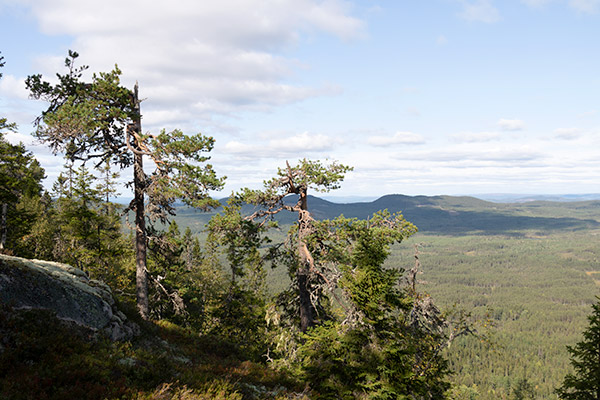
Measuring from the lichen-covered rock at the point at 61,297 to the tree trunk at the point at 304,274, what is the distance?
6914 mm

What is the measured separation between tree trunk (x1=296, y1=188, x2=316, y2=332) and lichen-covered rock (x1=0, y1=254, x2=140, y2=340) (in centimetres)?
691

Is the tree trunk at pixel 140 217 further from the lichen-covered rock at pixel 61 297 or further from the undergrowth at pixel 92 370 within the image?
the undergrowth at pixel 92 370

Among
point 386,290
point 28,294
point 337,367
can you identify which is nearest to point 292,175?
point 386,290

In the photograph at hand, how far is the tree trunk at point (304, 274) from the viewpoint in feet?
47.7

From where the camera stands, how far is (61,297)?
9891mm

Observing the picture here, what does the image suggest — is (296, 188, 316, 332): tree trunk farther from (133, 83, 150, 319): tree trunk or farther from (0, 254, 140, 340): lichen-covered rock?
(133, 83, 150, 319): tree trunk

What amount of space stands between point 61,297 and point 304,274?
891 centimetres

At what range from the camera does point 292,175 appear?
15.8m

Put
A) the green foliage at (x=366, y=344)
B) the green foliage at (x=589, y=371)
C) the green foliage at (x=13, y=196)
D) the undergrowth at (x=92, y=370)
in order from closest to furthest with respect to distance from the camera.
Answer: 1. the undergrowth at (x=92, y=370)
2. the green foliage at (x=366, y=344)
3. the green foliage at (x=13, y=196)
4. the green foliage at (x=589, y=371)

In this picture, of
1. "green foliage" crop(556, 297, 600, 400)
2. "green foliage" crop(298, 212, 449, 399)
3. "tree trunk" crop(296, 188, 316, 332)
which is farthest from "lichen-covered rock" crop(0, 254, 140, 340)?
"green foliage" crop(556, 297, 600, 400)

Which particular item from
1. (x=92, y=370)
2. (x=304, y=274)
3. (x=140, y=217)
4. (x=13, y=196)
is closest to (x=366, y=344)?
(x=304, y=274)

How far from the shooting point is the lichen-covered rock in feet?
29.5

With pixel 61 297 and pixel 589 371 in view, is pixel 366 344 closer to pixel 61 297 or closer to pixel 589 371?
pixel 61 297

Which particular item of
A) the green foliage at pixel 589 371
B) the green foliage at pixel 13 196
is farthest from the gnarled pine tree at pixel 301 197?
the green foliage at pixel 589 371
